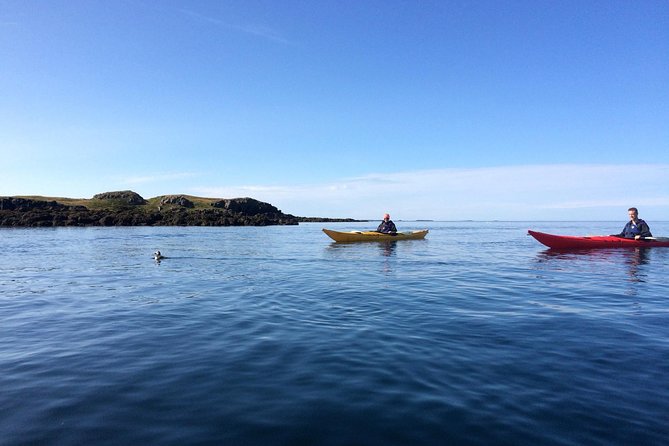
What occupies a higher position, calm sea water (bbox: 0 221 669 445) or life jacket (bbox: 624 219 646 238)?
life jacket (bbox: 624 219 646 238)

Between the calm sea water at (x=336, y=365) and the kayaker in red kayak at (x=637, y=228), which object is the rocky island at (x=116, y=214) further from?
the kayaker in red kayak at (x=637, y=228)

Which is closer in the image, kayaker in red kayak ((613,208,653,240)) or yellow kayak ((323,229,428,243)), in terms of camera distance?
kayaker in red kayak ((613,208,653,240))

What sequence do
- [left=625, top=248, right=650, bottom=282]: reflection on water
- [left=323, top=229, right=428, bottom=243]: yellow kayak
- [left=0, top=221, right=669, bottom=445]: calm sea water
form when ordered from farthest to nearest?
1. [left=323, top=229, right=428, bottom=243]: yellow kayak
2. [left=625, top=248, right=650, bottom=282]: reflection on water
3. [left=0, top=221, right=669, bottom=445]: calm sea water

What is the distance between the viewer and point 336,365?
22.6 feet

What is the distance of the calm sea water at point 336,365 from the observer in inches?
188

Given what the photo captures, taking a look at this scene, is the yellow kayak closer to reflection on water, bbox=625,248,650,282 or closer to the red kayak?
the red kayak

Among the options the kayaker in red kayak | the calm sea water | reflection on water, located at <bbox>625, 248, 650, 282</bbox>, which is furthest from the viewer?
the kayaker in red kayak

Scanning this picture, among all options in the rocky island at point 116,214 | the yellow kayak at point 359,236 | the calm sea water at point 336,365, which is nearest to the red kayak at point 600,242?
the yellow kayak at point 359,236

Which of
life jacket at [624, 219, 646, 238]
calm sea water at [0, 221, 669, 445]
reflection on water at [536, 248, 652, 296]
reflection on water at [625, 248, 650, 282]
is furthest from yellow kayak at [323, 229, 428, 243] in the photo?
calm sea water at [0, 221, 669, 445]

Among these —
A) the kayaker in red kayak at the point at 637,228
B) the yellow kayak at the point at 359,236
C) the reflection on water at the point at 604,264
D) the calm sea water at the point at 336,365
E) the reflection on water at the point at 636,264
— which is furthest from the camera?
the yellow kayak at the point at 359,236

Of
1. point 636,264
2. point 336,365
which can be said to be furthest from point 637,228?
point 336,365

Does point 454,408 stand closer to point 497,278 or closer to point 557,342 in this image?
point 557,342

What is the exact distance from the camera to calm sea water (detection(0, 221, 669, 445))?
479 cm

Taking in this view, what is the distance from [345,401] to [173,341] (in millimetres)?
4680
